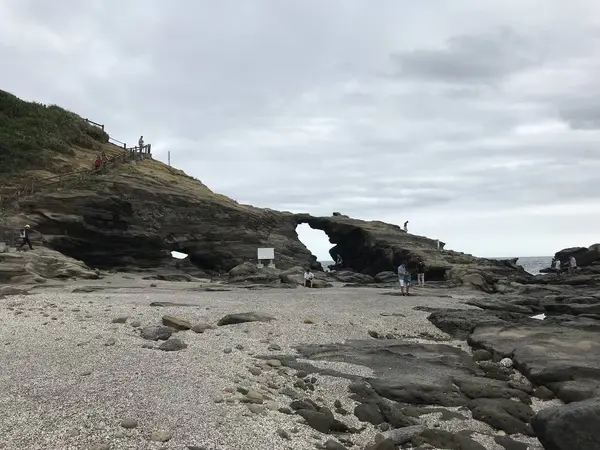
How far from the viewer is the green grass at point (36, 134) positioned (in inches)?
1753

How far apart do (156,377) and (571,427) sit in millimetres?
7545

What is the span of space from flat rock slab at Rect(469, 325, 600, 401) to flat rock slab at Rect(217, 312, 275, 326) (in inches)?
266

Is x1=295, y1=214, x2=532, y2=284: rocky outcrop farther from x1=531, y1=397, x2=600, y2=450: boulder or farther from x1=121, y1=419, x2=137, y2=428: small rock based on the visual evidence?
x1=121, y1=419, x2=137, y2=428: small rock

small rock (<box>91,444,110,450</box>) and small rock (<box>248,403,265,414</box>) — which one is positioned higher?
small rock (<box>248,403,265,414</box>)

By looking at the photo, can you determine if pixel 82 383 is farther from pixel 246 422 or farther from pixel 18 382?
pixel 246 422

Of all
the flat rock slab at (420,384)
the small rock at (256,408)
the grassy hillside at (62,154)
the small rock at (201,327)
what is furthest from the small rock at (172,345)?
the grassy hillside at (62,154)

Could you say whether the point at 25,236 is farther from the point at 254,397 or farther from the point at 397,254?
the point at 397,254

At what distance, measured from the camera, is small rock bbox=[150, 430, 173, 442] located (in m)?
8.07

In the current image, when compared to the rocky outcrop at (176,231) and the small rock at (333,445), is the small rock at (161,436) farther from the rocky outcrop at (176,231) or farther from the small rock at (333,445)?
the rocky outcrop at (176,231)

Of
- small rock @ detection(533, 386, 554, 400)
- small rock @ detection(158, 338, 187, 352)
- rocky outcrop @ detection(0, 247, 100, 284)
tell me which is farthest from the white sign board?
small rock @ detection(533, 386, 554, 400)

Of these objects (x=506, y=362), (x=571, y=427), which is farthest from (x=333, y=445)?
(x=506, y=362)

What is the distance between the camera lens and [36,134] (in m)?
47.9

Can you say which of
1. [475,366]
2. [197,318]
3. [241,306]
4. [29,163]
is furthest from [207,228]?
[475,366]

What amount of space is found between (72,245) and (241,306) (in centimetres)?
2319
